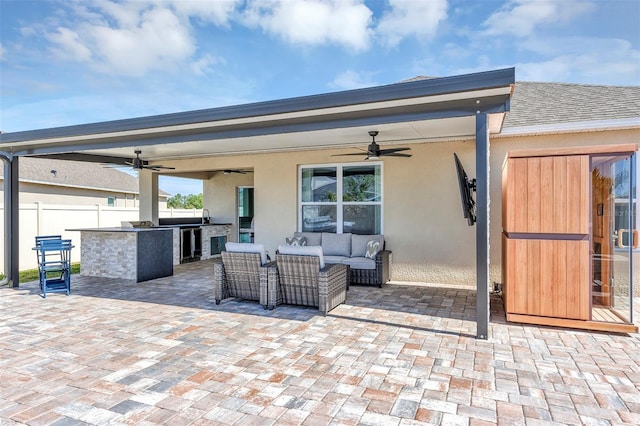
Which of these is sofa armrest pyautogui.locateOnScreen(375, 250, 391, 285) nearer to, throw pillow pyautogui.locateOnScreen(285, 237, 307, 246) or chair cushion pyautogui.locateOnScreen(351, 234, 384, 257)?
chair cushion pyautogui.locateOnScreen(351, 234, 384, 257)

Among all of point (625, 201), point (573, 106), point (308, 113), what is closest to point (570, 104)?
point (573, 106)

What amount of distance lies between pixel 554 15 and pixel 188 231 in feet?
37.3

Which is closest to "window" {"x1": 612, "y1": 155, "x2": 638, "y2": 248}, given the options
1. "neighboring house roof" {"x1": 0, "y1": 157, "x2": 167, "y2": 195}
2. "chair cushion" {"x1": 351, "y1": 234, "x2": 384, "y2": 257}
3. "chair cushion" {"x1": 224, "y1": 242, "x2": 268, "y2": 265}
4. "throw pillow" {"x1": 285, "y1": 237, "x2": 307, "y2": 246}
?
"chair cushion" {"x1": 351, "y1": 234, "x2": 384, "y2": 257}

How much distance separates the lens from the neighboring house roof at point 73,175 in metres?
17.4

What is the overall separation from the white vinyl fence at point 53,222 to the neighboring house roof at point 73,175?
130 inches

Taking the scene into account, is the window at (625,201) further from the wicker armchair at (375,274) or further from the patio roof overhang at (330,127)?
the wicker armchair at (375,274)

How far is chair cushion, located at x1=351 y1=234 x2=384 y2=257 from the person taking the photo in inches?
311

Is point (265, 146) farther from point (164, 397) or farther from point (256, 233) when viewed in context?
point (164, 397)

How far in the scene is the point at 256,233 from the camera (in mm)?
9578

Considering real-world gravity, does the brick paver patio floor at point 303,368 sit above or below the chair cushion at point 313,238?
below

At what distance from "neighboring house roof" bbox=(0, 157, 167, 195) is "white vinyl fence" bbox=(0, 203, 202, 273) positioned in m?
3.29

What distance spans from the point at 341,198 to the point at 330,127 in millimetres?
3715

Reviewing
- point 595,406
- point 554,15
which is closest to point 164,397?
point 595,406

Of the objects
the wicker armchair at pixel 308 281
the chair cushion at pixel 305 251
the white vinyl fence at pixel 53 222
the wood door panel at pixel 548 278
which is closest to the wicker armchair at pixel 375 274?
the wicker armchair at pixel 308 281
